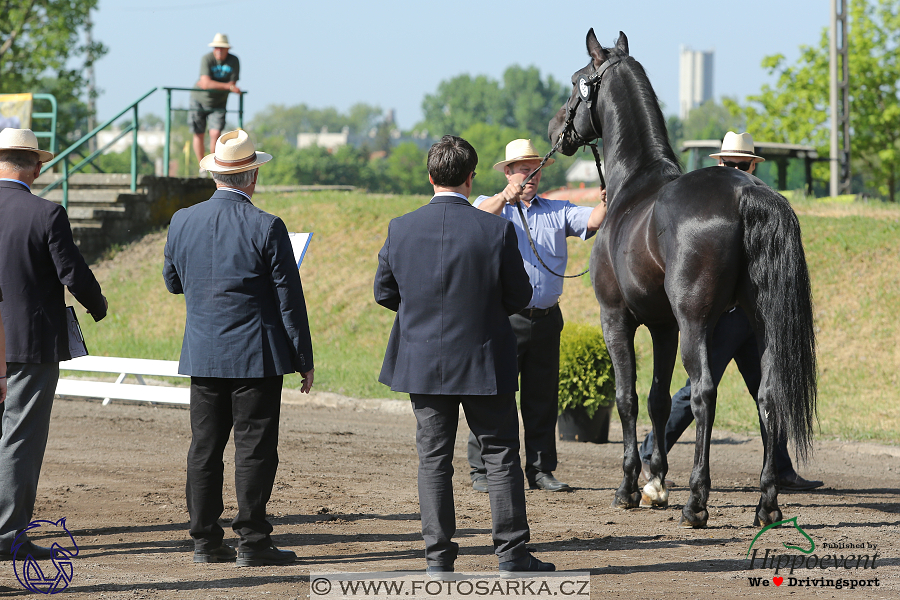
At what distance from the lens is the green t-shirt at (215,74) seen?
17.3 metres

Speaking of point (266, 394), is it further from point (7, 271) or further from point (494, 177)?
point (494, 177)

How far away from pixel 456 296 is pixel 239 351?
1.18m

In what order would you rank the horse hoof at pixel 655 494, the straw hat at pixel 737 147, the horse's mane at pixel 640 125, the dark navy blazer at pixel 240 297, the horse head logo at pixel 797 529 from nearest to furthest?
the dark navy blazer at pixel 240 297
the horse head logo at pixel 797 529
the horse hoof at pixel 655 494
the horse's mane at pixel 640 125
the straw hat at pixel 737 147

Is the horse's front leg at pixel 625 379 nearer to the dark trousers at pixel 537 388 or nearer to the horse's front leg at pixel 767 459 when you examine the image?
the dark trousers at pixel 537 388

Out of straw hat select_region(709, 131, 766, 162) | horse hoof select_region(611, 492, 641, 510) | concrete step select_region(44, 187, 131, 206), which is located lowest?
horse hoof select_region(611, 492, 641, 510)

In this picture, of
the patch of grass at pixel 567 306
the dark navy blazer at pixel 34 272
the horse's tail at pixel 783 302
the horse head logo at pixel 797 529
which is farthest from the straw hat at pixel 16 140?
the patch of grass at pixel 567 306

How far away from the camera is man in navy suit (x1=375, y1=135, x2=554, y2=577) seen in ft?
13.9

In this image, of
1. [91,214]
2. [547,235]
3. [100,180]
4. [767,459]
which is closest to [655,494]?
[767,459]

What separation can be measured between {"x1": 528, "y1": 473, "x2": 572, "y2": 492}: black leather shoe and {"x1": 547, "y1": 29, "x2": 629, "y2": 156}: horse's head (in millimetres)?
2342

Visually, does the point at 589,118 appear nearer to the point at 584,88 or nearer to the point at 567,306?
the point at 584,88

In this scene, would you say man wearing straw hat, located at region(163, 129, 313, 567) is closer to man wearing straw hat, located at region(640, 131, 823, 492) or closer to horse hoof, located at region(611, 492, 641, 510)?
horse hoof, located at region(611, 492, 641, 510)

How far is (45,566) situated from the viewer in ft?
15.4

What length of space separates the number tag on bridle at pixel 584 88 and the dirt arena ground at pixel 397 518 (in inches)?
111

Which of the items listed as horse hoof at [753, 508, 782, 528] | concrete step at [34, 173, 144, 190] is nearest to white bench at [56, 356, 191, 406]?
horse hoof at [753, 508, 782, 528]
